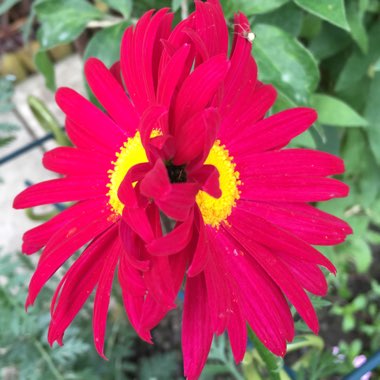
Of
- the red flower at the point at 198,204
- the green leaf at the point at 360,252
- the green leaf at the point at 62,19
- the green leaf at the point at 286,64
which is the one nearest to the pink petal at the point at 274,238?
the red flower at the point at 198,204

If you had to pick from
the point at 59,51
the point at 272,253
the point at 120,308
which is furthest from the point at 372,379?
the point at 59,51

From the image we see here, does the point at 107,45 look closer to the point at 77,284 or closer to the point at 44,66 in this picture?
the point at 44,66

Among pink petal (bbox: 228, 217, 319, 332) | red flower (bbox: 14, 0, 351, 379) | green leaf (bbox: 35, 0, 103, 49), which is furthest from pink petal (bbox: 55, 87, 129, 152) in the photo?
green leaf (bbox: 35, 0, 103, 49)

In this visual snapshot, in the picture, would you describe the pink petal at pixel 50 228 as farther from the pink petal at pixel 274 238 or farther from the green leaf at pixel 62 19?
the green leaf at pixel 62 19

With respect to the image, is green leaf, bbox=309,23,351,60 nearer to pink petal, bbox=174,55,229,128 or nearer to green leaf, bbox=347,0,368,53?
green leaf, bbox=347,0,368,53

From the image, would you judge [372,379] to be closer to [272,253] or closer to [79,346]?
[79,346]
